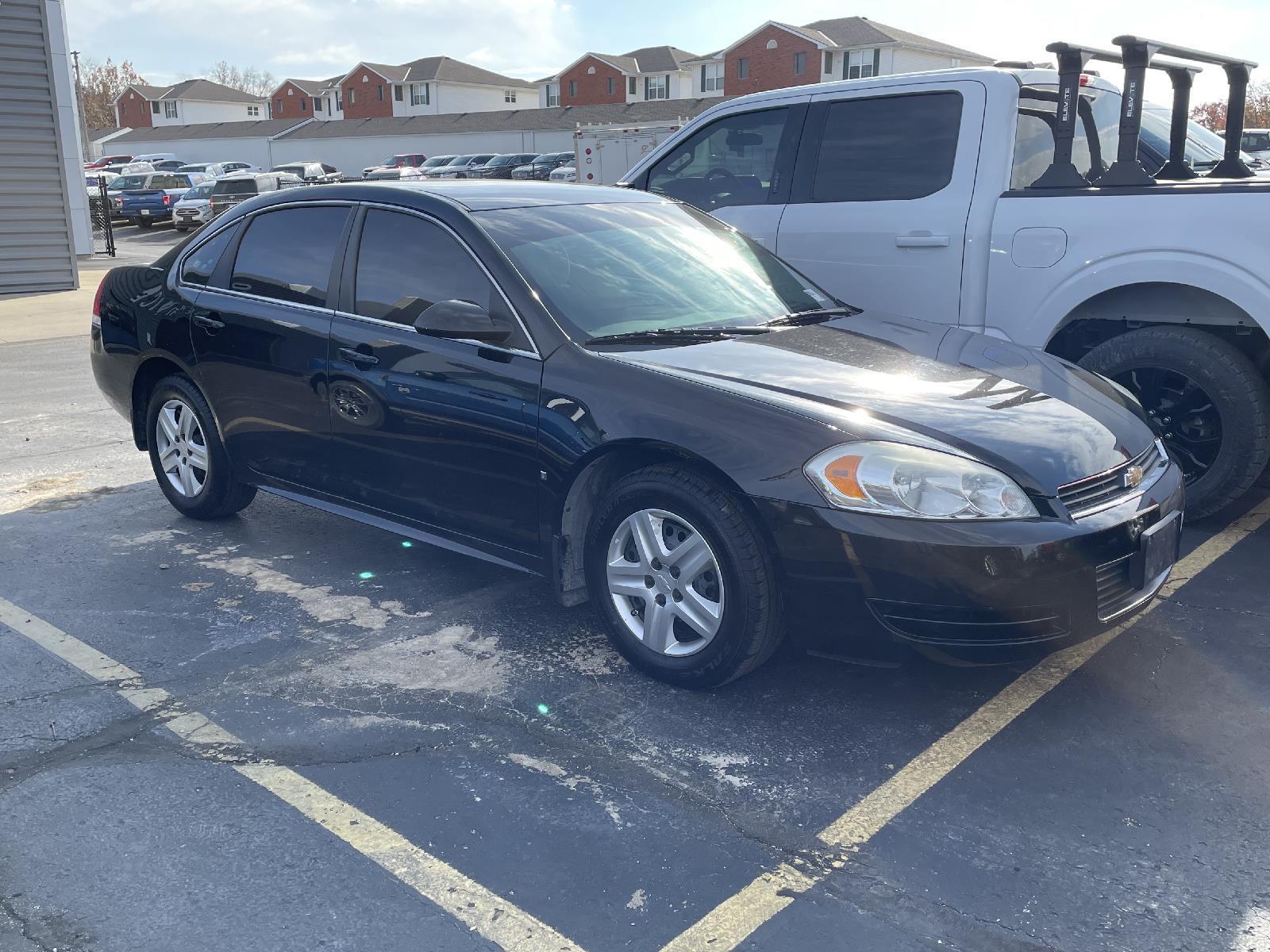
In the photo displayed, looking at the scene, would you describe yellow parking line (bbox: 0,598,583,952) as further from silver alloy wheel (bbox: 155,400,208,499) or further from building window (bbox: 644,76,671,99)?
building window (bbox: 644,76,671,99)

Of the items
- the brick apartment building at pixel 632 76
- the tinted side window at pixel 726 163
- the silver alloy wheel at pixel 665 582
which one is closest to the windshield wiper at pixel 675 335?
the silver alloy wheel at pixel 665 582

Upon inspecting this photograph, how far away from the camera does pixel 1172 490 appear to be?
396cm

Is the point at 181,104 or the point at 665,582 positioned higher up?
the point at 181,104

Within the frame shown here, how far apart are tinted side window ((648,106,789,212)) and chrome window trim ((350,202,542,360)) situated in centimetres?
258

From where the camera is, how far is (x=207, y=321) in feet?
17.4

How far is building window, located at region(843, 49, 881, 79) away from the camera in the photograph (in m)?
67.0

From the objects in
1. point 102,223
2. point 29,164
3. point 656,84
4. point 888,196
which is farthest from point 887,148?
point 656,84

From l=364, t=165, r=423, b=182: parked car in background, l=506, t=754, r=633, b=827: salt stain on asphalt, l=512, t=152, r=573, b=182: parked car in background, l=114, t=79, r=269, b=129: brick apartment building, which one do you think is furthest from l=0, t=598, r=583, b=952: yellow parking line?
l=114, t=79, r=269, b=129: brick apartment building

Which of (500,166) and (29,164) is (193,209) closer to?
(29,164)

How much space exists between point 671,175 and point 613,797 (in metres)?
4.79

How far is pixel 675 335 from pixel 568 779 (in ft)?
5.58

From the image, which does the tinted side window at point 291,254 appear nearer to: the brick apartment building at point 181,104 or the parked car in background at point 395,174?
the parked car in background at point 395,174

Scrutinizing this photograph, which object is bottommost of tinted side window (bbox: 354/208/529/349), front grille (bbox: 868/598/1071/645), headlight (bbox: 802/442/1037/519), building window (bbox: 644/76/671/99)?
→ front grille (bbox: 868/598/1071/645)

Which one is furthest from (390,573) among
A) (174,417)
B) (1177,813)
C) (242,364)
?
(1177,813)
